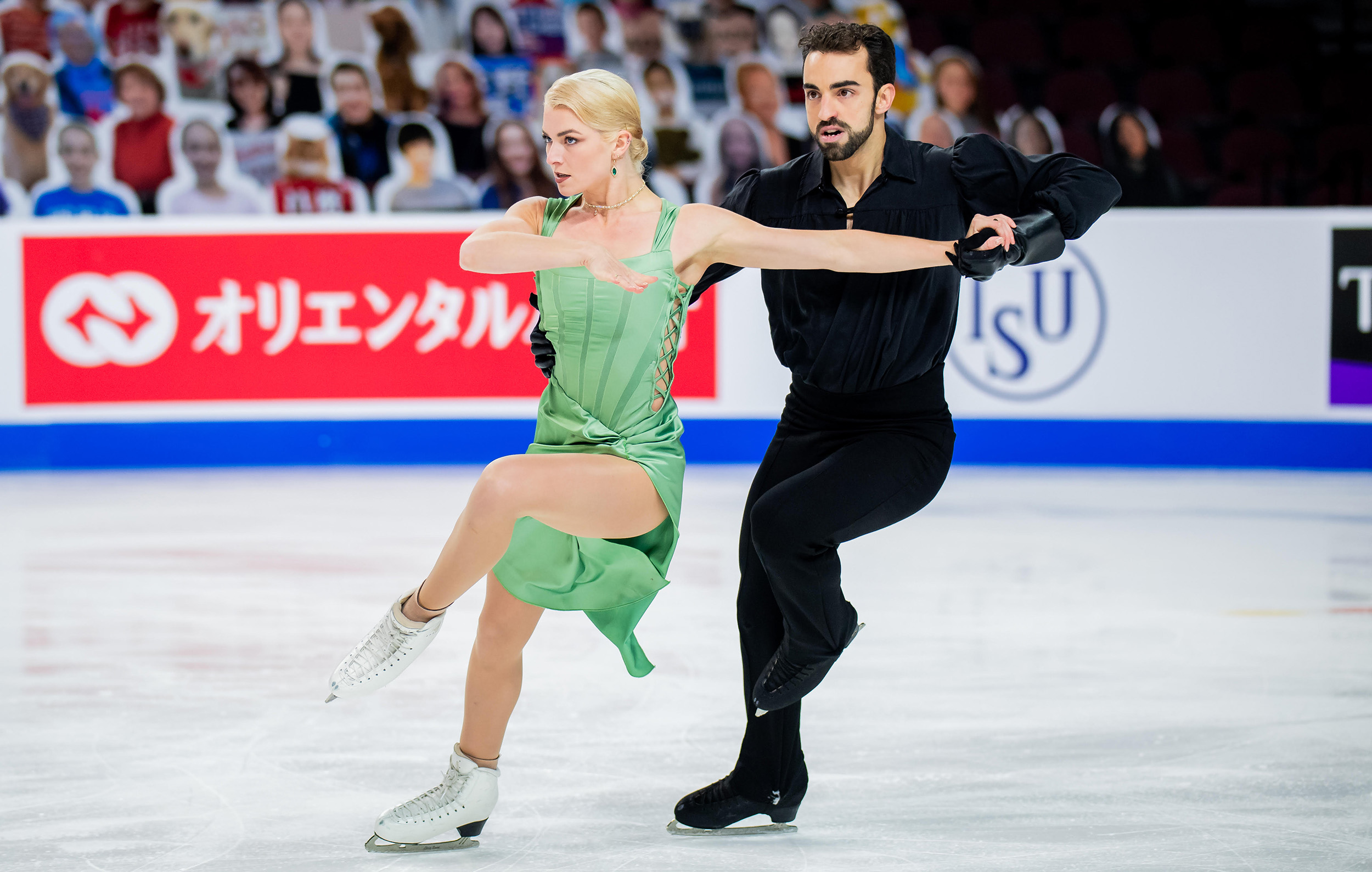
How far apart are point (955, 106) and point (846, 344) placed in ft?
20.6

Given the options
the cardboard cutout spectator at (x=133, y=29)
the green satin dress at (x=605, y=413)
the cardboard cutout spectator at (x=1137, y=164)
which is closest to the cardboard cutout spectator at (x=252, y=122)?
the cardboard cutout spectator at (x=133, y=29)

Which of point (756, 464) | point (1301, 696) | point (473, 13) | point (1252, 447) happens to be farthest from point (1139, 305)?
point (473, 13)

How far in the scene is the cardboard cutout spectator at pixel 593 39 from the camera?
9.14m

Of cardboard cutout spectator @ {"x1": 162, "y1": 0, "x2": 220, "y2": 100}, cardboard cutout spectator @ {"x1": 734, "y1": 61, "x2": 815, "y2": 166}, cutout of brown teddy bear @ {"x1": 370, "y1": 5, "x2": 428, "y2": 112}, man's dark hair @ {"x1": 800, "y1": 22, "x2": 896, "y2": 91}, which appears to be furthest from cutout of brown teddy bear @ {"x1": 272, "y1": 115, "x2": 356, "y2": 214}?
man's dark hair @ {"x1": 800, "y1": 22, "x2": 896, "y2": 91}

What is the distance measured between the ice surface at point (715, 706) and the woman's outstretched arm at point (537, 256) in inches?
39.6

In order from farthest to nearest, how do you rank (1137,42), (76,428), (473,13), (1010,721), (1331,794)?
(1137,42) → (473,13) → (76,428) → (1010,721) → (1331,794)

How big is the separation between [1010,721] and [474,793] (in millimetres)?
1338

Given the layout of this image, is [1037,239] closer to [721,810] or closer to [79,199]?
[721,810]

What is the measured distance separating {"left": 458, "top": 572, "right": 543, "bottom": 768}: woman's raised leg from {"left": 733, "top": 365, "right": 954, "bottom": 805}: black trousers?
432mm

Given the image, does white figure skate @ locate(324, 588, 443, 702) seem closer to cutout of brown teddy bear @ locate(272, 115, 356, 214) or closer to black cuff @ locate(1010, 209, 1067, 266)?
black cuff @ locate(1010, 209, 1067, 266)

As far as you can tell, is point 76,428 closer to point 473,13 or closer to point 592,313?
point 473,13

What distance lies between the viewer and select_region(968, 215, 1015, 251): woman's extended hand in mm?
2508

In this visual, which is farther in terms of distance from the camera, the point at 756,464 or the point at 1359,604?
the point at 756,464

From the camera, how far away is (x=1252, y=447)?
7180mm
